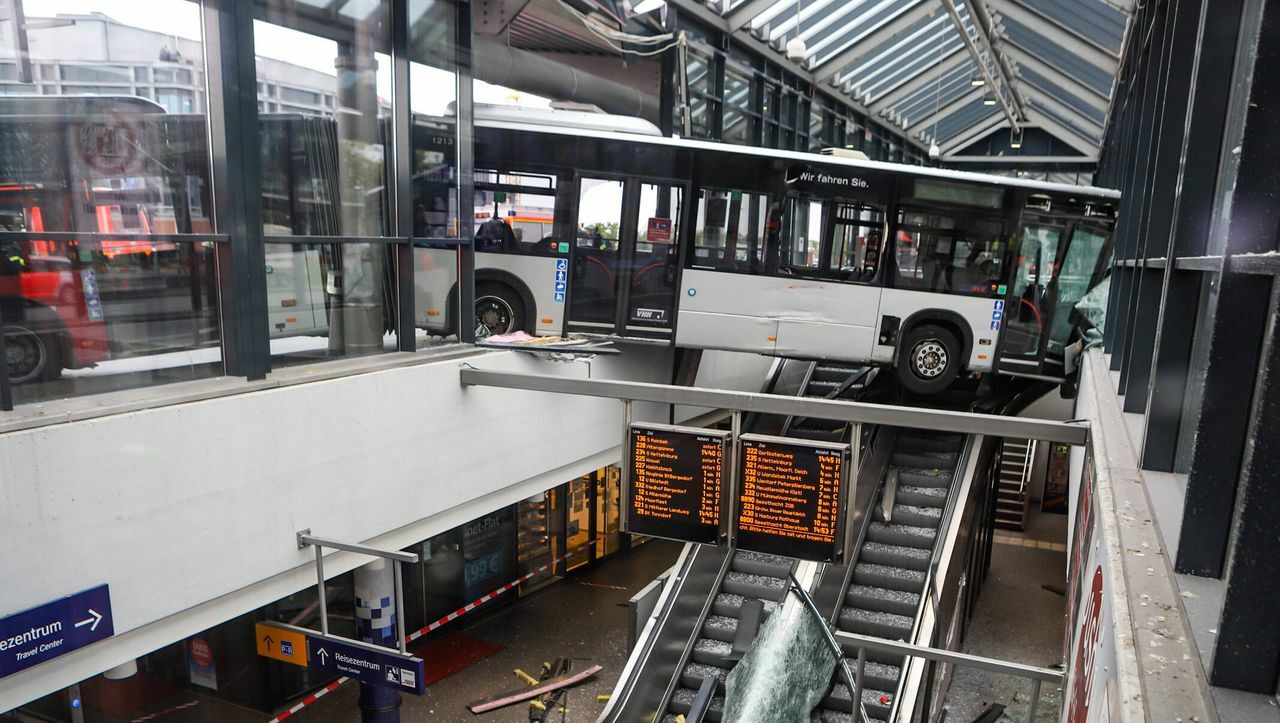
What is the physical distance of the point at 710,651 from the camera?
9555mm

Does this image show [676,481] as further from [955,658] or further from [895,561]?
[895,561]

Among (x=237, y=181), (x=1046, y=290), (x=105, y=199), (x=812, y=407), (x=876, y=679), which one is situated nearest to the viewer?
(x=105, y=199)

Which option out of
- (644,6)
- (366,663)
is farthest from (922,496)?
(644,6)

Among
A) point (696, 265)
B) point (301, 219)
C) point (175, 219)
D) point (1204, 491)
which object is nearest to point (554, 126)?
point (696, 265)

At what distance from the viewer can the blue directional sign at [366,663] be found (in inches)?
243

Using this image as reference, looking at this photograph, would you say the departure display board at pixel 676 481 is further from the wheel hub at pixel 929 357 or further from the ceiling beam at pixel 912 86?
the ceiling beam at pixel 912 86

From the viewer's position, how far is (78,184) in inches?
202

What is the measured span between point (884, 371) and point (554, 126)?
672 cm

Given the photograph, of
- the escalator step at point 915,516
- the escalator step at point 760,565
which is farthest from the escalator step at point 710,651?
the escalator step at point 915,516

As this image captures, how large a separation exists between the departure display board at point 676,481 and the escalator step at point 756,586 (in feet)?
10.7

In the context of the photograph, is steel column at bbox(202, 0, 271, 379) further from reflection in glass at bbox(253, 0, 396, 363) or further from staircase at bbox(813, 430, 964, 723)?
staircase at bbox(813, 430, 964, 723)

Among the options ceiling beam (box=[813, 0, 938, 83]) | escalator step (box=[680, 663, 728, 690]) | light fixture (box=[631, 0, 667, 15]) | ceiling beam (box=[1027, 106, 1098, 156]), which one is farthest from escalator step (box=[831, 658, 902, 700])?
ceiling beam (box=[1027, 106, 1098, 156])

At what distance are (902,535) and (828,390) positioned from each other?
3972 millimetres

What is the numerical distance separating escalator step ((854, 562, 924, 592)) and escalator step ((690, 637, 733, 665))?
5.67 ft
